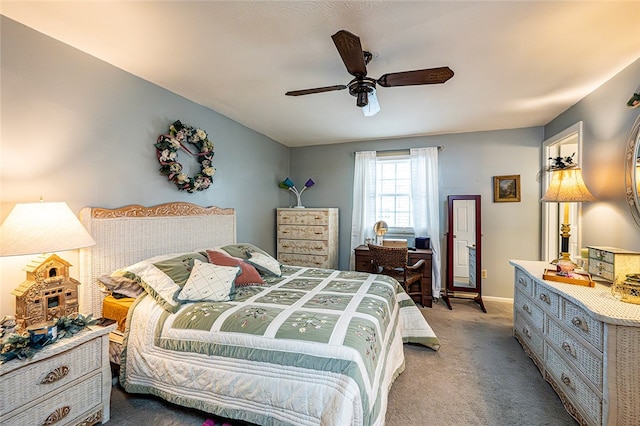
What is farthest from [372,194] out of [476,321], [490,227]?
[476,321]

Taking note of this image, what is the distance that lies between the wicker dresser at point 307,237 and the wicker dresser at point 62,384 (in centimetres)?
283

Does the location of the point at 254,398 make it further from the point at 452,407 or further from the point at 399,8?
the point at 399,8

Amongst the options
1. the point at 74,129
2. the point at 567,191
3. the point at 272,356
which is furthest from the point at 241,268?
the point at 567,191

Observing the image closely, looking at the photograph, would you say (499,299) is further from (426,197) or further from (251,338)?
(251,338)

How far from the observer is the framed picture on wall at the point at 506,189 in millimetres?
3867

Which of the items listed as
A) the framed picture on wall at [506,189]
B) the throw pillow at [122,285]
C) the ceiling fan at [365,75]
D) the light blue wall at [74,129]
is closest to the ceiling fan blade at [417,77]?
the ceiling fan at [365,75]

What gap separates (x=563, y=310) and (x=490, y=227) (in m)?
2.33

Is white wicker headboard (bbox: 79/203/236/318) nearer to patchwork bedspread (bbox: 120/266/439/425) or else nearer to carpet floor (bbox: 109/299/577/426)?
patchwork bedspread (bbox: 120/266/439/425)

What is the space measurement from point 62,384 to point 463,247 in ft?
14.0

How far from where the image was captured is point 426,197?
4.16 metres

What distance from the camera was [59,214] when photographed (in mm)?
1644

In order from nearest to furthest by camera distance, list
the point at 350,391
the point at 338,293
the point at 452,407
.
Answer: the point at 350,391 → the point at 452,407 → the point at 338,293

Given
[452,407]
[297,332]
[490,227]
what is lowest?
[452,407]

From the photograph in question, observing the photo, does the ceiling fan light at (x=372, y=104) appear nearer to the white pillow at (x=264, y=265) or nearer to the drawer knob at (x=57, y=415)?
the white pillow at (x=264, y=265)
